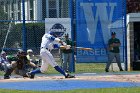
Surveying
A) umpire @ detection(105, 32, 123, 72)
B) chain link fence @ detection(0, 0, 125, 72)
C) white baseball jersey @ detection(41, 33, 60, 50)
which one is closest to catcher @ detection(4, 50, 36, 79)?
white baseball jersey @ detection(41, 33, 60, 50)

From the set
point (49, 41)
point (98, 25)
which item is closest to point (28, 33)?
point (98, 25)

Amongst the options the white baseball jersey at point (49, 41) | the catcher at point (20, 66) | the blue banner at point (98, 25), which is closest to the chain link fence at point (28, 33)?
the blue banner at point (98, 25)

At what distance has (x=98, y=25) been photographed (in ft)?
80.9

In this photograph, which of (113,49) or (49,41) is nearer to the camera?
(49,41)

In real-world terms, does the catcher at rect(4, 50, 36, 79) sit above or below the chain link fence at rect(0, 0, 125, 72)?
below

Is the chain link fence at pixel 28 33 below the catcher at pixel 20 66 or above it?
above

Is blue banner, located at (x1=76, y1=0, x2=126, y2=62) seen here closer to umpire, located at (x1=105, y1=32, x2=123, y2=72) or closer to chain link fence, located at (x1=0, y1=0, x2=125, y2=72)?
chain link fence, located at (x1=0, y1=0, x2=125, y2=72)

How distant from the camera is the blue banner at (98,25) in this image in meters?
24.6

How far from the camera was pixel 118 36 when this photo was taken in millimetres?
24562

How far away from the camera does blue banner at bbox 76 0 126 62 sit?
Answer: 80.6ft

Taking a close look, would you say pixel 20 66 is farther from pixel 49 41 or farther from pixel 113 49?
pixel 113 49

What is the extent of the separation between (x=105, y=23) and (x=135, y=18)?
1509 mm

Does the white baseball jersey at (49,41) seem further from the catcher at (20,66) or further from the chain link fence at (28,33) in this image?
the chain link fence at (28,33)

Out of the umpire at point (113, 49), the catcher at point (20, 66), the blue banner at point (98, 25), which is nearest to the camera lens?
the catcher at point (20, 66)
